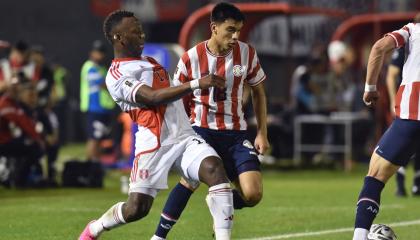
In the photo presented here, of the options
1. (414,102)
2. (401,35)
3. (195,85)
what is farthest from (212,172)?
(401,35)

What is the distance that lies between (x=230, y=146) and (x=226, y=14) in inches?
44.8

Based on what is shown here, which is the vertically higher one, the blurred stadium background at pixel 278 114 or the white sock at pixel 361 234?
the white sock at pixel 361 234

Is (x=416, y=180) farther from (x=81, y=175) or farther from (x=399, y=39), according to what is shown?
(x=399, y=39)

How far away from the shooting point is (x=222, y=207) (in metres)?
9.03

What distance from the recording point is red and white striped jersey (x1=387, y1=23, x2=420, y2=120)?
9.45 metres

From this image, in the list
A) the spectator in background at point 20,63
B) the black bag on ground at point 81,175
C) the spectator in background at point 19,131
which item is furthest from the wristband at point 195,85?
the spectator in background at point 20,63

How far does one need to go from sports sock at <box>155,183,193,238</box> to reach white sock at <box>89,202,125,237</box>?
77cm

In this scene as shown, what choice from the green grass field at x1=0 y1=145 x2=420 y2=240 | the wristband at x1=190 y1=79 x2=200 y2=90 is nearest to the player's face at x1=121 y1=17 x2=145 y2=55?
the wristband at x1=190 y1=79 x2=200 y2=90

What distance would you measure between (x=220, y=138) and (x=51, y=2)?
74.6 feet

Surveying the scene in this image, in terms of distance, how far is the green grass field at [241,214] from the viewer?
1166 centimetres

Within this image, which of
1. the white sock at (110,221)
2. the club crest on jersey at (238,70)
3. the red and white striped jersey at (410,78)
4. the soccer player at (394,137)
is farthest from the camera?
the club crest on jersey at (238,70)

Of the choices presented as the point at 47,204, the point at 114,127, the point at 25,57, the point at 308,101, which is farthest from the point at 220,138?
the point at 114,127

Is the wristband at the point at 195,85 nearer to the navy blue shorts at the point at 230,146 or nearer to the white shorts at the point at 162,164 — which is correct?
the white shorts at the point at 162,164

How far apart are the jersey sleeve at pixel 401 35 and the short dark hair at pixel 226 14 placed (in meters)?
1.30
